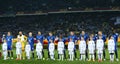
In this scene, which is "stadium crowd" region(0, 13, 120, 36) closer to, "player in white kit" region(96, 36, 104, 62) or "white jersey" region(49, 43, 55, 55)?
"white jersey" region(49, 43, 55, 55)

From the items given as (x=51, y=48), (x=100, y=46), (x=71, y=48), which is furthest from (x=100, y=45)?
(x=51, y=48)

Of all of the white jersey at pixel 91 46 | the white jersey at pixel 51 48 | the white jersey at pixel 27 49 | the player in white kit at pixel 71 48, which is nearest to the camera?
the white jersey at pixel 91 46

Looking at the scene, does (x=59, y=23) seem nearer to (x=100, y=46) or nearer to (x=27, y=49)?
(x=27, y=49)

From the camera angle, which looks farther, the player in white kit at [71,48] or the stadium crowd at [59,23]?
the stadium crowd at [59,23]

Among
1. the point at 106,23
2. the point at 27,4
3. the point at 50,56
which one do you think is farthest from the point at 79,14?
the point at 50,56

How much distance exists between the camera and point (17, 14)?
56531 mm

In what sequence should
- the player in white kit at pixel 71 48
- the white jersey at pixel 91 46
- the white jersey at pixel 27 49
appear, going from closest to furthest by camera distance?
1. the white jersey at pixel 91 46
2. the player in white kit at pixel 71 48
3. the white jersey at pixel 27 49

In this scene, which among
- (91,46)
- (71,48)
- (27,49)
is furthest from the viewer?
(27,49)

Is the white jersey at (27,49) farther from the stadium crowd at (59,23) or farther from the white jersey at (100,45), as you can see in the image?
the stadium crowd at (59,23)

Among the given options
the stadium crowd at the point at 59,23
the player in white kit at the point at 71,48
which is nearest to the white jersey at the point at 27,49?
the player in white kit at the point at 71,48

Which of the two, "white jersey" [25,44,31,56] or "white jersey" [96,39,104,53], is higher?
"white jersey" [96,39,104,53]

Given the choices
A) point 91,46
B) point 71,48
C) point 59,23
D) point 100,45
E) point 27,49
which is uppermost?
point 100,45

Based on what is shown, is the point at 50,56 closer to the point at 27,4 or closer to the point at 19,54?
the point at 19,54

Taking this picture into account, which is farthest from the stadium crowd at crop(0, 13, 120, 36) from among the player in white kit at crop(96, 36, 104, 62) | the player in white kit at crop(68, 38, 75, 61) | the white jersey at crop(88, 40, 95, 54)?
the player in white kit at crop(96, 36, 104, 62)
